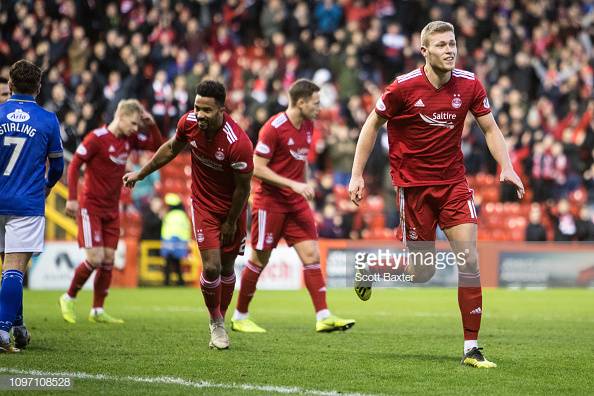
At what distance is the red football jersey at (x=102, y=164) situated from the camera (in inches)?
500

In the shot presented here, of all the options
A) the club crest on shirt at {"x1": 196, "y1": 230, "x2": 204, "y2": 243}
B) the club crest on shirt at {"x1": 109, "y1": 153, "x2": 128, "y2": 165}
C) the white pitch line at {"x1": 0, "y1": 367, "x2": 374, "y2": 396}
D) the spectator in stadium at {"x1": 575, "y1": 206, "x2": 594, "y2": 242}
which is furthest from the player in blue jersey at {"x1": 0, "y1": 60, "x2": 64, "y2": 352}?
the spectator in stadium at {"x1": 575, "y1": 206, "x2": 594, "y2": 242}

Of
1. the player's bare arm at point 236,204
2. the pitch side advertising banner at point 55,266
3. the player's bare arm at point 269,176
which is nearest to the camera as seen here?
the player's bare arm at point 236,204

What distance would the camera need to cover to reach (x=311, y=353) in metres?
9.17

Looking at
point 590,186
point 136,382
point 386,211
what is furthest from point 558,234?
point 136,382

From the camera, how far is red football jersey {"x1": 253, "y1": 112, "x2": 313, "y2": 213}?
38.4 feet

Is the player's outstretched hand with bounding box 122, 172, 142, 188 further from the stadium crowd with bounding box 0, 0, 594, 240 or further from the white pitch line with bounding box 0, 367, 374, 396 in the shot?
the stadium crowd with bounding box 0, 0, 594, 240

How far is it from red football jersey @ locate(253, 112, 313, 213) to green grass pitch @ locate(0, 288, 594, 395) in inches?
55.8

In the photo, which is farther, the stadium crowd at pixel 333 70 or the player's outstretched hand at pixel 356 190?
the stadium crowd at pixel 333 70

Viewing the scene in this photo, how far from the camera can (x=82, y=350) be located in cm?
916

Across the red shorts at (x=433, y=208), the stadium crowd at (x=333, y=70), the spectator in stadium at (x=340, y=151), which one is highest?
the stadium crowd at (x=333, y=70)

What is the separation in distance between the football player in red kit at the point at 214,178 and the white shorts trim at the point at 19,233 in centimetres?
104

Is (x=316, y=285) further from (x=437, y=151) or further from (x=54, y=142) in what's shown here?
(x=54, y=142)

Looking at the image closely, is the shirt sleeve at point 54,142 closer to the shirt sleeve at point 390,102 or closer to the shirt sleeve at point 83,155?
the shirt sleeve at point 390,102

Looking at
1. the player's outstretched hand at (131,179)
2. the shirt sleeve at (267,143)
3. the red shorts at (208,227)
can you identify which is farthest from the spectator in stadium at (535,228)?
the player's outstretched hand at (131,179)
